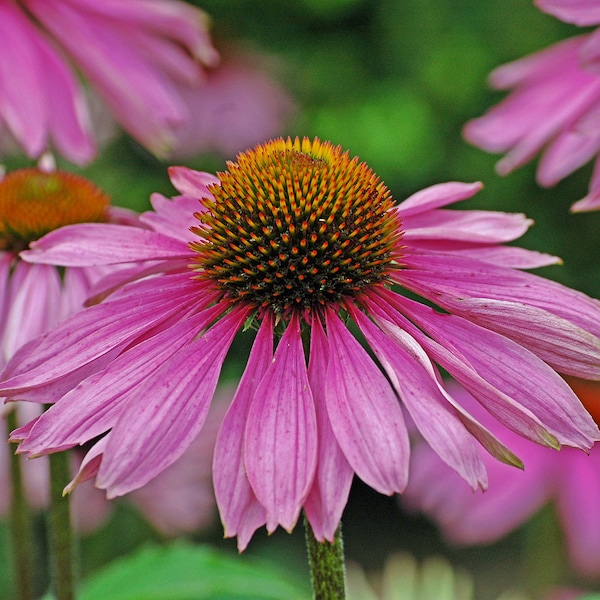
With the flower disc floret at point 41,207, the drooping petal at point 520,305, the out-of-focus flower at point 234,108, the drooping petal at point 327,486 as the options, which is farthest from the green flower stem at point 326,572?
the out-of-focus flower at point 234,108

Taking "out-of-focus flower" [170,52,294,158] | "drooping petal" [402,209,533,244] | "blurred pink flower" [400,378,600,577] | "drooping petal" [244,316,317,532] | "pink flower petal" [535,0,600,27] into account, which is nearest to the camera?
"drooping petal" [244,316,317,532]

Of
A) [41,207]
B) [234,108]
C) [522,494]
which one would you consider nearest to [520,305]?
[41,207]

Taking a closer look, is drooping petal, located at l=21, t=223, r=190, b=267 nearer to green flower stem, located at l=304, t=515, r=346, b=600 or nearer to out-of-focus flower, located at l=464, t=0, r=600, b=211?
green flower stem, located at l=304, t=515, r=346, b=600

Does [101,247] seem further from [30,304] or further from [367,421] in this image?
[367,421]

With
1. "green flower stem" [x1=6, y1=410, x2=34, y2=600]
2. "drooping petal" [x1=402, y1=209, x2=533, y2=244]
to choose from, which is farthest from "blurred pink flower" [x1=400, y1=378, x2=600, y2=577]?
"green flower stem" [x1=6, y1=410, x2=34, y2=600]

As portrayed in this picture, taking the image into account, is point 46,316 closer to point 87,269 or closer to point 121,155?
point 87,269
